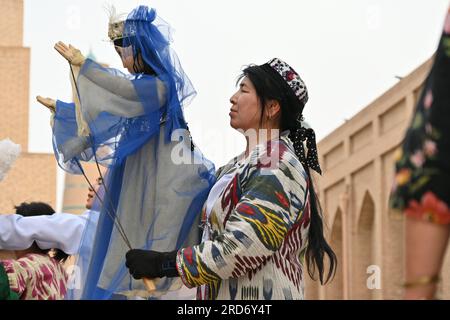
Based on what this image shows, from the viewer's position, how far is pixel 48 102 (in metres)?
5.59

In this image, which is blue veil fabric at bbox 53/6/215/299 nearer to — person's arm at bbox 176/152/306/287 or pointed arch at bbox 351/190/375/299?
person's arm at bbox 176/152/306/287

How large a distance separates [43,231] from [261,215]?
254cm

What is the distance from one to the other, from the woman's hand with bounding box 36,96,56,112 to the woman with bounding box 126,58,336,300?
1049 mm

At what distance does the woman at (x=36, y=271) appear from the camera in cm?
634

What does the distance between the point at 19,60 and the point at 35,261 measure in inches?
867

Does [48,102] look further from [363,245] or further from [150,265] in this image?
[363,245]

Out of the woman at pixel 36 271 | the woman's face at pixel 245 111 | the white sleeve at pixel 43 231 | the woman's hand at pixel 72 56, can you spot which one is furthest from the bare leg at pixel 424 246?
the white sleeve at pixel 43 231

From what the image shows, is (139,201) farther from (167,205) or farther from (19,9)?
(19,9)

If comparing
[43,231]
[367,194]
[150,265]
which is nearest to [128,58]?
[150,265]

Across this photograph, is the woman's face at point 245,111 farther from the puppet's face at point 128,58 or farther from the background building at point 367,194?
the background building at point 367,194

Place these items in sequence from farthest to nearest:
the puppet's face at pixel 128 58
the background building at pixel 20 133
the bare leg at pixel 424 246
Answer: the background building at pixel 20 133 → the puppet's face at pixel 128 58 → the bare leg at pixel 424 246

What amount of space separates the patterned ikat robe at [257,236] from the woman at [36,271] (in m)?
1.93

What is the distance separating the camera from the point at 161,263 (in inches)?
171
